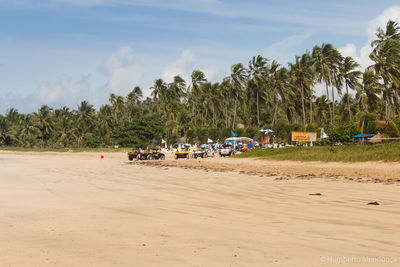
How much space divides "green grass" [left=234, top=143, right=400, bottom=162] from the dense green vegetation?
9.53 m

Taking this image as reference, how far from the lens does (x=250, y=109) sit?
77.7 metres

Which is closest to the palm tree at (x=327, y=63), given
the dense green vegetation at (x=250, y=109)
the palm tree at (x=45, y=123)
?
the dense green vegetation at (x=250, y=109)

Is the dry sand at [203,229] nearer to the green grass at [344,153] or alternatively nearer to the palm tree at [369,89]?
the green grass at [344,153]

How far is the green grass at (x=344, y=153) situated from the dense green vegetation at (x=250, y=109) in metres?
9.53

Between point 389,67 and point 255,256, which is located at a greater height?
point 389,67

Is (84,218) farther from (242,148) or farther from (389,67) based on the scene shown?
(389,67)

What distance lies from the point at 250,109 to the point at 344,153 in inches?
2089

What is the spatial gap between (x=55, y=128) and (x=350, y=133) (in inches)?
3186

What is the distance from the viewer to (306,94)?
226 feet

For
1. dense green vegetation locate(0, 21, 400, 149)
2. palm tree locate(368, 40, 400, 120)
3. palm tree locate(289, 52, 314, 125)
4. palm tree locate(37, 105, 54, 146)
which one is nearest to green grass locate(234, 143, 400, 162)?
dense green vegetation locate(0, 21, 400, 149)

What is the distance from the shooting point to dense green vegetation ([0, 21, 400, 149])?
48.9 meters

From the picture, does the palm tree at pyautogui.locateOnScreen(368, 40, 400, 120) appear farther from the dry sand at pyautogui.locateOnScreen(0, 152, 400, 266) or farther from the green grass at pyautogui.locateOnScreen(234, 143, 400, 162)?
the dry sand at pyautogui.locateOnScreen(0, 152, 400, 266)

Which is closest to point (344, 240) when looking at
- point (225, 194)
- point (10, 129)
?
point (225, 194)

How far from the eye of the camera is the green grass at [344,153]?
22281 millimetres
